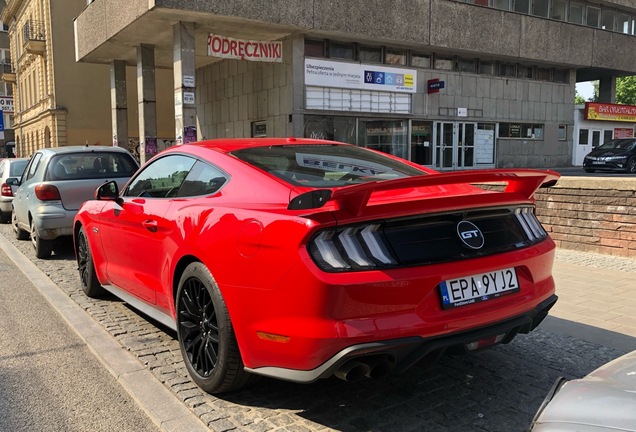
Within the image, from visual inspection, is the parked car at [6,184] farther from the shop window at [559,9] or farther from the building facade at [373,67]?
the shop window at [559,9]

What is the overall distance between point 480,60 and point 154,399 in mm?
25508

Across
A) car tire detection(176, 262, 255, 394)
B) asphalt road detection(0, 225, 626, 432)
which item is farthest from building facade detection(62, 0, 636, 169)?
asphalt road detection(0, 225, 626, 432)

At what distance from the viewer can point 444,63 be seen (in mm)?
24391

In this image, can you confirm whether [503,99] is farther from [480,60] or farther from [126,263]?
[126,263]

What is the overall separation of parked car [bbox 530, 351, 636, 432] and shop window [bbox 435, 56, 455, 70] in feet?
77.6

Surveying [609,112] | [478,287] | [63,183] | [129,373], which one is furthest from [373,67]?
[478,287]

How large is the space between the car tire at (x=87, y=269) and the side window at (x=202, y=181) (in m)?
2.14

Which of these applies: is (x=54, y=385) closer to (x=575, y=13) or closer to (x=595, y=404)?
(x=595, y=404)

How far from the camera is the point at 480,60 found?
25719mm

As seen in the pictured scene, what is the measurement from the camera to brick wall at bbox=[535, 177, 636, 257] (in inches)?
279

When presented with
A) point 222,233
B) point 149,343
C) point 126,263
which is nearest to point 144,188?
point 126,263

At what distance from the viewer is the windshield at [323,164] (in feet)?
10.7

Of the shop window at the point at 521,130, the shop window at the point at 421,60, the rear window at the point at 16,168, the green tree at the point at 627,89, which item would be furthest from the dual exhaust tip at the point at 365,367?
the green tree at the point at 627,89

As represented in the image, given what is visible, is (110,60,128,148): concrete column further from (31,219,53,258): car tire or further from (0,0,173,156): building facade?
(31,219,53,258): car tire
